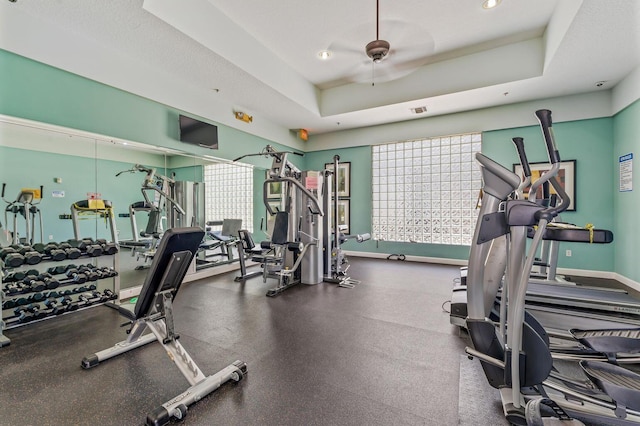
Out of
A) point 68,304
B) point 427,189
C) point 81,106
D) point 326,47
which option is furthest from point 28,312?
point 427,189

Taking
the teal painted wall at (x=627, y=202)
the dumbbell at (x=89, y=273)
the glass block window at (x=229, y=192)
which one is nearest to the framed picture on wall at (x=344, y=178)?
the glass block window at (x=229, y=192)

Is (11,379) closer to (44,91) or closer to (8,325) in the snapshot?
(8,325)

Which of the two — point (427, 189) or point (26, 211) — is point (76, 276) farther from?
point (427, 189)

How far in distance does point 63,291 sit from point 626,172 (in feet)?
24.4

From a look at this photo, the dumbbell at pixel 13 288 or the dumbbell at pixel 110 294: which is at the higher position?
the dumbbell at pixel 13 288

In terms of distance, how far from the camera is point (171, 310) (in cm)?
181

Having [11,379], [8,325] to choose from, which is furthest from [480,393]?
[8,325]

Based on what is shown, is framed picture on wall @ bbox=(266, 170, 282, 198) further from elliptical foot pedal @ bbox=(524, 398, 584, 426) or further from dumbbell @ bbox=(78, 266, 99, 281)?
elliptical foot pedal @ bbox=(524, 398, 584, 426)

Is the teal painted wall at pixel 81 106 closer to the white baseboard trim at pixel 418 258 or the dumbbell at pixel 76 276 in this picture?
the dumbbell at pixel 76 276

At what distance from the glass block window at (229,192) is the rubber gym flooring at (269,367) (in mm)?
1982

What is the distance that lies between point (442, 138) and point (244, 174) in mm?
4090

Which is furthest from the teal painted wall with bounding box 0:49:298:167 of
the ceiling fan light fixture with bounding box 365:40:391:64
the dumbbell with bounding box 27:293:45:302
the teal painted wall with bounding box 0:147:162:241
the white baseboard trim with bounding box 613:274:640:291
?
the white baseboard trim with bounding box 613:274:640:291

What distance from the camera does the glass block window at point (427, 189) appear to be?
5.43 metres

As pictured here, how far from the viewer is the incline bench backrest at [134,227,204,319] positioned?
1.74m
